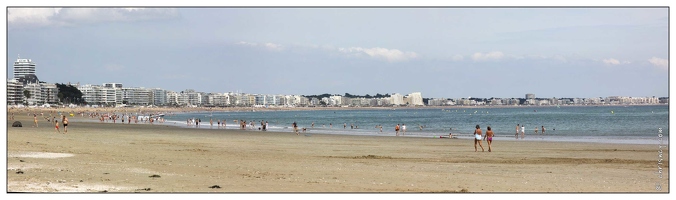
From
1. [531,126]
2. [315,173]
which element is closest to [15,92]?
[531,126]

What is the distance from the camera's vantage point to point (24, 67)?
18575 cm

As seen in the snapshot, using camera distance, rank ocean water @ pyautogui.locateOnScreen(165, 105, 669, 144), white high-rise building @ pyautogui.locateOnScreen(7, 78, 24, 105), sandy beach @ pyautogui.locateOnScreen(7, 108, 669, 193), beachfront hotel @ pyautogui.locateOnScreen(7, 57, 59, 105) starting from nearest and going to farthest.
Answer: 1. sandy beach @ pyautogui.locateOnScreen(7, 108, 669, 193)
2. ocean water @ pyautogui.locateOnScreen(165, 105, 669, 144)
3. white high-rise building @ pyautogui.locateOnScreen(7, 78, 24, 105)
4. beachfront hotel @ pyautogui.locateOnScreen(7, 57, 59, 105)

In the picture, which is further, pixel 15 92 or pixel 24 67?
pixel 24 67

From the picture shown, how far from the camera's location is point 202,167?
651 inches

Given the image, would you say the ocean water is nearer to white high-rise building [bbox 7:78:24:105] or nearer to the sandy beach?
the sandy beach

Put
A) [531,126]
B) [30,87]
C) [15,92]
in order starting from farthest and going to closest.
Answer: [30,87] < [15,92] < [531,126]

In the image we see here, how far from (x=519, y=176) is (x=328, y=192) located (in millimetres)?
5454

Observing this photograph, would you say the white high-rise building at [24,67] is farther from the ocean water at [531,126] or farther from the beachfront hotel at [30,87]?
the ocean water at [531,126]

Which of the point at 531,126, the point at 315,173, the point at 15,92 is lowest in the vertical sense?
the point at 531,126

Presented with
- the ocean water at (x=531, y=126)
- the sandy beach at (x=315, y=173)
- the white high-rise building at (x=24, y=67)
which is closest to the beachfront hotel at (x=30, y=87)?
the white high-rise building at (x=24, y=67)

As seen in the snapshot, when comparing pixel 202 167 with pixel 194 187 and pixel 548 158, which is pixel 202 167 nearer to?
pixel 194 187

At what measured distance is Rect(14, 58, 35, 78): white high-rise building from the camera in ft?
576

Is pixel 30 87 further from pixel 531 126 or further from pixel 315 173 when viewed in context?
pixel 315 173

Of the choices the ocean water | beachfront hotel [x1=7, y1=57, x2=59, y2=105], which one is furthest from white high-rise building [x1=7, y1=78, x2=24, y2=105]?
the ocean water
